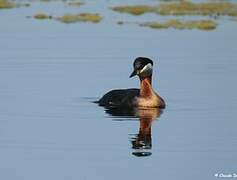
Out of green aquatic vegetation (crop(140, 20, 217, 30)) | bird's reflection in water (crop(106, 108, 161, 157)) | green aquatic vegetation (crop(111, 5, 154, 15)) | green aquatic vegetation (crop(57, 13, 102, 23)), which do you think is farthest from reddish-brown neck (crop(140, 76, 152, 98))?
green aquatic vegetation (crop(111, 5, 154, 15))

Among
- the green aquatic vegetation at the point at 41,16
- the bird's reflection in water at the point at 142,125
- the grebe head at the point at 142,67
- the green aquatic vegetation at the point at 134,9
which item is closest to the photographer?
the bird's reflection in water at the point at 142,125

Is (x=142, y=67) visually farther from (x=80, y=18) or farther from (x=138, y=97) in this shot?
(x=80, y=18)

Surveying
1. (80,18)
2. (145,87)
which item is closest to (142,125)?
(145,87)

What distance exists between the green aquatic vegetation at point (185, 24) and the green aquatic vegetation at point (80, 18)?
2377 mm

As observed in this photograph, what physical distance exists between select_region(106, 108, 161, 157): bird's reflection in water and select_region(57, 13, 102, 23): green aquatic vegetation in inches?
704

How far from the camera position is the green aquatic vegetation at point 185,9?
41875 millimetres

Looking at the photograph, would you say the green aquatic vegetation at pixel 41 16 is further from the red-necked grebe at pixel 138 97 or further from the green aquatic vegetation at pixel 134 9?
the red-necked grebe at pixel 138 97

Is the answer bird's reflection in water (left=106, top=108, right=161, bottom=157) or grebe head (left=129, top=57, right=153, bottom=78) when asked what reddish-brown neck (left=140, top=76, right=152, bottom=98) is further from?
bird's reflection in water (left=106, top=108, right=161, bottom=157)

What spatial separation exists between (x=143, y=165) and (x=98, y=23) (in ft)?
76.5

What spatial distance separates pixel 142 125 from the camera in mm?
18250

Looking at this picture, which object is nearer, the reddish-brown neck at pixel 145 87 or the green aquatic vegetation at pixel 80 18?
the reddish-brown neck at pixel 145 87

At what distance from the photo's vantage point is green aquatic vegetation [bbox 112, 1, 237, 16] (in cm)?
4188

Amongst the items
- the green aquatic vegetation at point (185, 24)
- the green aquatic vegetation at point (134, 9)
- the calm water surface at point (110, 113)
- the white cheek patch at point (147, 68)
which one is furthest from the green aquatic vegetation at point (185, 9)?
the white cheek patch at point (147, 68)

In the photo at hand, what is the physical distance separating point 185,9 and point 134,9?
7.65ft
